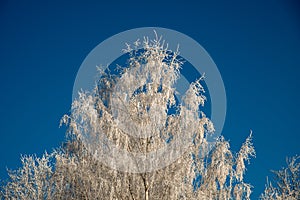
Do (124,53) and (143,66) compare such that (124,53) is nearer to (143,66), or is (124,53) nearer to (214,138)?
(143,66)

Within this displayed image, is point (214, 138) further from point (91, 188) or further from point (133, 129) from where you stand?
point (91, 188)

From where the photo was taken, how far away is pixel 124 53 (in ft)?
39.2

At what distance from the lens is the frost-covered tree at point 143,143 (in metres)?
10.1

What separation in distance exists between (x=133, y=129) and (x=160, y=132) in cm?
68

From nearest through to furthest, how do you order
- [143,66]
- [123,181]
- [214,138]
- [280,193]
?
[123,181]
[214,138]
[143,66]
[280,193]

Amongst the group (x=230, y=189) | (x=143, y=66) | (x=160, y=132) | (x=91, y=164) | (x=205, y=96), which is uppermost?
(x=143, y=66)

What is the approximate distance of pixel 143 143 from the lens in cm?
1057

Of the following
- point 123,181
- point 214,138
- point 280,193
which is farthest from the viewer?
point 280,193

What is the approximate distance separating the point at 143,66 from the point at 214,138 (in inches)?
105

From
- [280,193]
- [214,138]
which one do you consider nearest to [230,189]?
[214,138]

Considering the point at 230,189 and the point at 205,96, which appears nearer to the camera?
the point at 230,189

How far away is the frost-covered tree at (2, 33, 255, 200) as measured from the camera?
33.1 feet

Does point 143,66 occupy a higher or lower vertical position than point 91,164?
higher

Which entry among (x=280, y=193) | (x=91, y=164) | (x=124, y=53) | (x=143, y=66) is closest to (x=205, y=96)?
(x=143, y=66)
